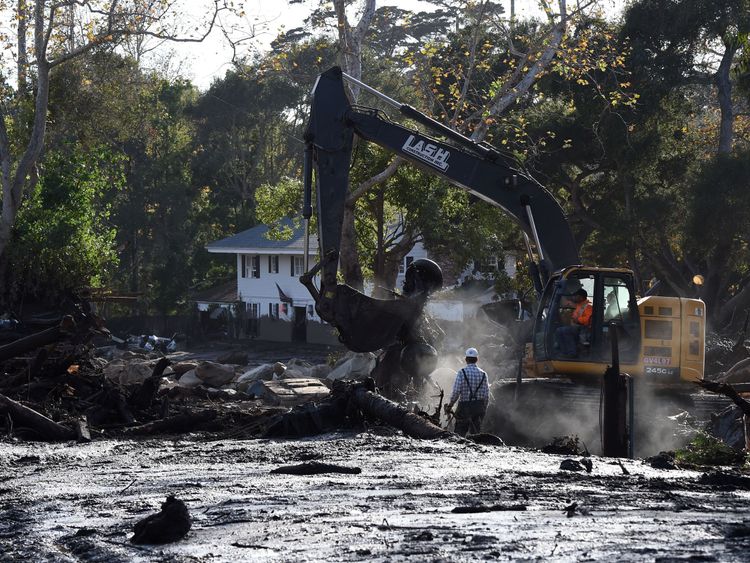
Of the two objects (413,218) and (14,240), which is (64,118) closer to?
(14,240)

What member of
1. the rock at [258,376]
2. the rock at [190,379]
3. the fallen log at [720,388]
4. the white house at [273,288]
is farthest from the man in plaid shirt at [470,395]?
the white house at [273,288]

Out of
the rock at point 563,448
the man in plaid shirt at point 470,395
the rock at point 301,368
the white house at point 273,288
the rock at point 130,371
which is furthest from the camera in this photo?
the white house at point 273,288

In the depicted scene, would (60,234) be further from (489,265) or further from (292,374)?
(489,265)

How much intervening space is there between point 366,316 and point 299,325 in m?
40.2

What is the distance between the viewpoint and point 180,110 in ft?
236

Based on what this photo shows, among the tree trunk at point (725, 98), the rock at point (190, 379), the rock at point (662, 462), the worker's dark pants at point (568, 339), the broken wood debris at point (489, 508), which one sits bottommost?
the rock at point (190, 379)

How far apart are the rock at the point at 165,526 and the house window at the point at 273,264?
5256 centimetres

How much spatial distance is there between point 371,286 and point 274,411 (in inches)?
927

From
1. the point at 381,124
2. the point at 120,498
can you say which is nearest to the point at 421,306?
the point at 381,124

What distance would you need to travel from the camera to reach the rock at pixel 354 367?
105ft

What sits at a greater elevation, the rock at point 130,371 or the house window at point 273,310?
the house window at point 273,310

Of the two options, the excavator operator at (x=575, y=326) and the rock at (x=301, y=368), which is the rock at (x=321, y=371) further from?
the excavator operator at (x=575, y=326)

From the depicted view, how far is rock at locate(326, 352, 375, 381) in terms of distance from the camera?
31.9m

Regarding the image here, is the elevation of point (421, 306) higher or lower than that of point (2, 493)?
higher
